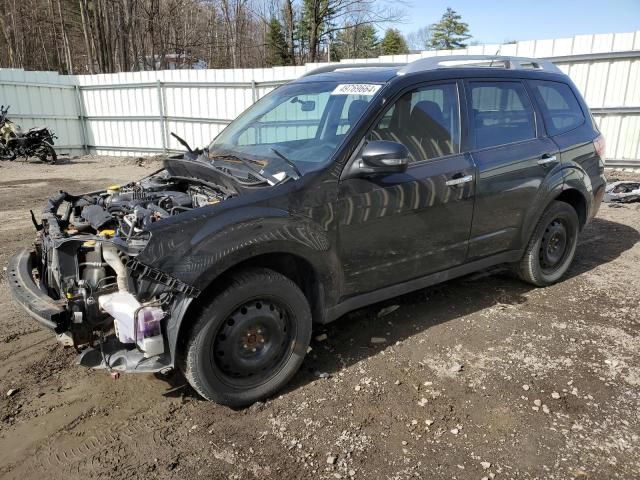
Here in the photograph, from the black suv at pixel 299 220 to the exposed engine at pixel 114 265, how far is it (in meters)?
0.01

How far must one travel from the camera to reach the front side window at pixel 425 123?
137 inches

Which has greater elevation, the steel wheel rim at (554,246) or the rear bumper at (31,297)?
the rear bumper at (31,297)

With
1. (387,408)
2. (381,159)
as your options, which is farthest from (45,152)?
(387,408)

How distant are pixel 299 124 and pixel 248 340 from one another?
171 cm

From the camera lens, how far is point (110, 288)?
293 centimetres

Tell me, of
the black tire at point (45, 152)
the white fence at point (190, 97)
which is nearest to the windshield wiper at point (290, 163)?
the white fence at point (190, 97)

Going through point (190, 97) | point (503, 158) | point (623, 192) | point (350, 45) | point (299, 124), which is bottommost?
point (623, 192)

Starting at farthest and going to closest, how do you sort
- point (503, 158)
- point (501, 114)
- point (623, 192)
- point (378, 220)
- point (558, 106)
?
1. point (623, 192)
2. point (558, 106)
3. point (501, 114)
4. point (503, 158)
5. point (378, 220)

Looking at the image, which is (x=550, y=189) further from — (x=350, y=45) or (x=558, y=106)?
(x=350, y=45)

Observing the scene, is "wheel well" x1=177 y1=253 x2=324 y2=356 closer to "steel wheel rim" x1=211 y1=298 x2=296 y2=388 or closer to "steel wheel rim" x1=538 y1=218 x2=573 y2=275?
"steel wheel rim" x1=211 y1=298 x2=296 y2=388

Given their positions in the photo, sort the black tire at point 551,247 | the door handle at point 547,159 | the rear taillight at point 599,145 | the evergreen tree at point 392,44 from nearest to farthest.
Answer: the door handle at point 547,159, the black tire at point 551,247, the rear taillight at point 599,145, the evergreen tree at point 392,44

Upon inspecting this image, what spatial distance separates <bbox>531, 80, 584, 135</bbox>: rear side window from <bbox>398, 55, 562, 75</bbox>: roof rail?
0.62ft

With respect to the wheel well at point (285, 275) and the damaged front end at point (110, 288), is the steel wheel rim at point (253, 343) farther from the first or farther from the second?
the damaged front end at point (110, 288)

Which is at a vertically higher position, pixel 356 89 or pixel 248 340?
pixel 356 89
